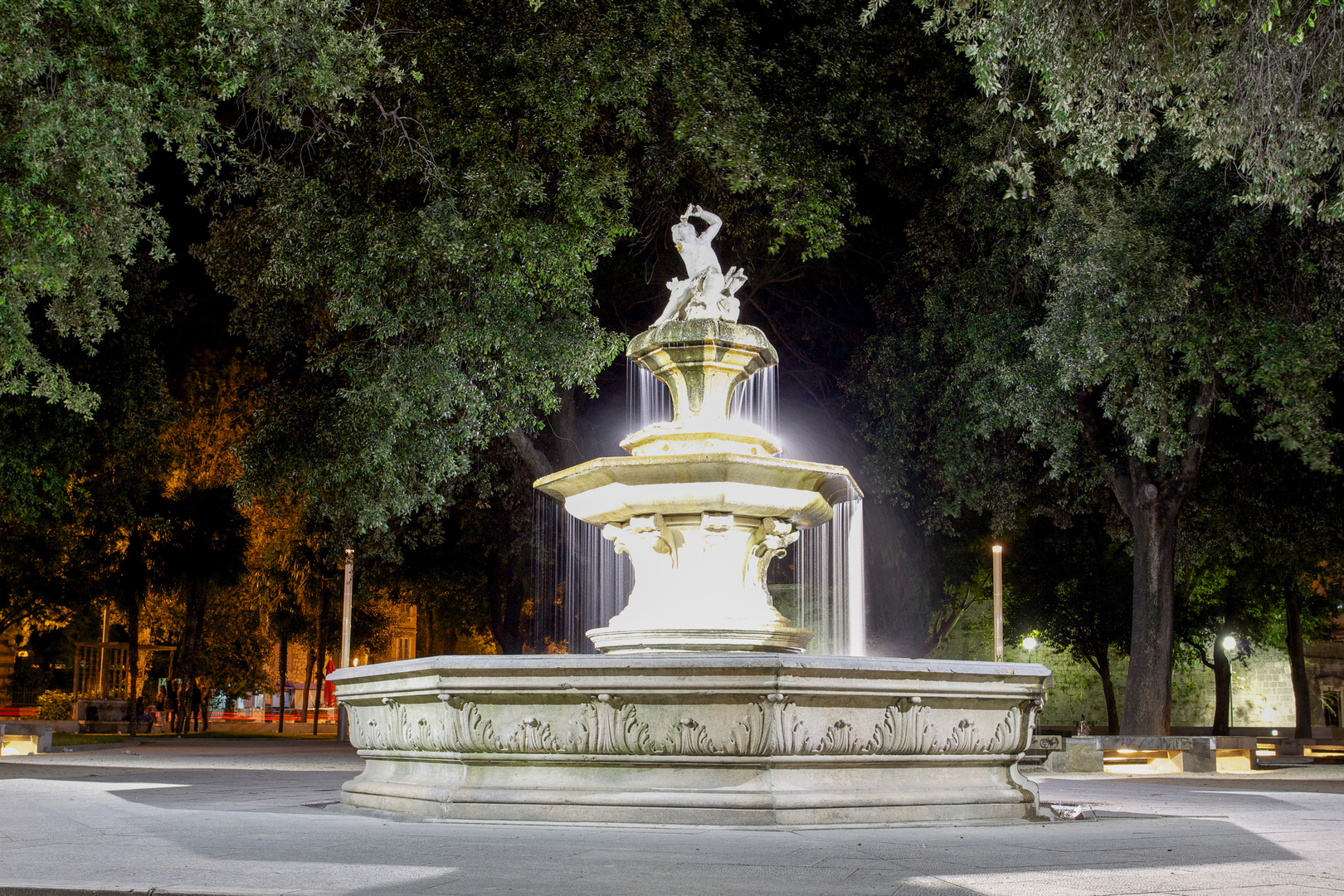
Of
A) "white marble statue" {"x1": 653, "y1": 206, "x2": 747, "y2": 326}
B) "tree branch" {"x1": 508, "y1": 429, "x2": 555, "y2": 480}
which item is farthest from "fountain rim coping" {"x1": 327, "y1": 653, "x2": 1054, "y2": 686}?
"tree branch" {"x1": 508, "y1": 429, "x2": 555, "y2": 480}

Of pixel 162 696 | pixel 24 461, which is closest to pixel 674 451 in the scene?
pixel 24 461

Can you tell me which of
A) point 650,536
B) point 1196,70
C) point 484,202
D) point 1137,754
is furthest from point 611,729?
point 1137,754

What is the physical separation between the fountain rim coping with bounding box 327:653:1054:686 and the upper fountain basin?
2.44m

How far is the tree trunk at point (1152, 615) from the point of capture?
1708cm

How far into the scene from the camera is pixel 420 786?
7.02 metres

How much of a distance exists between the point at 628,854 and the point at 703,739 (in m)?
1.28

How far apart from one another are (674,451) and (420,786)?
3.52 m

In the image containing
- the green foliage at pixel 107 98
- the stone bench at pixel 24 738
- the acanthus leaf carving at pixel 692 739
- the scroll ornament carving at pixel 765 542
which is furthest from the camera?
the stone bench at pixel 24 738

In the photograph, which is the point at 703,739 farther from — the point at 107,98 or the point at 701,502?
the point at 107,98

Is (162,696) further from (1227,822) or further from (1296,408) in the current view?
(1227,822)

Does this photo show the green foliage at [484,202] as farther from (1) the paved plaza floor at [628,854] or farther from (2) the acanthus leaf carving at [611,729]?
(2) the acanthus leaf carving at [611,729]

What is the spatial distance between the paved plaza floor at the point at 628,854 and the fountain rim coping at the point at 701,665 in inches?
31.2

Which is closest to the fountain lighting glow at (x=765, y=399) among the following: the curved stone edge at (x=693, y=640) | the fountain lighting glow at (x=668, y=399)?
the fountain lighting glow at (x=668, y=399)

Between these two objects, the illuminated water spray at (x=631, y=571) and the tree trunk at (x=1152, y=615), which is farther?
the illuminated water spray at (x=631, y=571)
